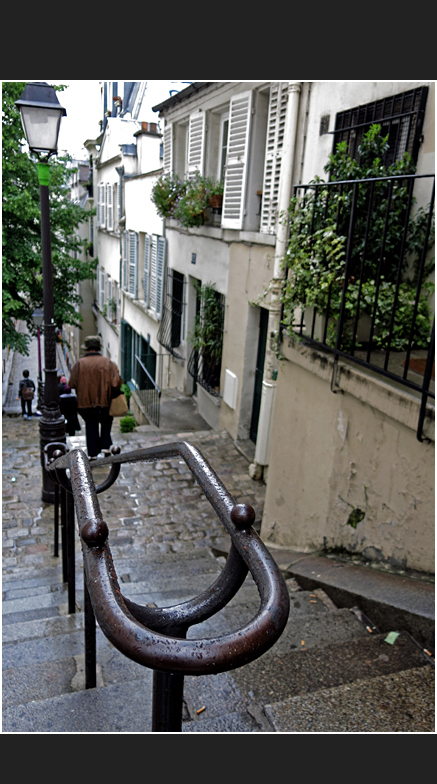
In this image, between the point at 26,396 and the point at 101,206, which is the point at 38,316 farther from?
the point at 101,206

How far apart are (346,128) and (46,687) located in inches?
188

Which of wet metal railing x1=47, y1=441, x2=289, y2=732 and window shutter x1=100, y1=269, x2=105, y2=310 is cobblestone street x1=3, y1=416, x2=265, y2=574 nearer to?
wet metal railing x1=47, y1=441, x2=289, y2=732

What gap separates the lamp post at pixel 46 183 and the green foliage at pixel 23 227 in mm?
8106

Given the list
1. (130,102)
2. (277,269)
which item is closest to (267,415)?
(277,269)

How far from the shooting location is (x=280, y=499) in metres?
5.24

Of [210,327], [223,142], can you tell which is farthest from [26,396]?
[223,142]

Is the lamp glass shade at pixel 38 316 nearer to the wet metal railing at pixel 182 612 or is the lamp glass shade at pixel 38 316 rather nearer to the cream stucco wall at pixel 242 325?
the cream stucco wall at pixel 242 325

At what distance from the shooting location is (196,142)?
34.2 ft

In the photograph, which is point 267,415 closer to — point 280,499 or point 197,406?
point 280,499

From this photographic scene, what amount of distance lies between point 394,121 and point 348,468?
8.74 ft

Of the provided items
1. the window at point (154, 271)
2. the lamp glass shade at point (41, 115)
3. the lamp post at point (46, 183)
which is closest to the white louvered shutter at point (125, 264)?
the window at point (154, 271)

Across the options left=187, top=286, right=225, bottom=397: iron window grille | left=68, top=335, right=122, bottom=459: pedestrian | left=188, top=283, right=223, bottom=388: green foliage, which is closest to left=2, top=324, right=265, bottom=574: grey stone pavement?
left=68, top=335, right=122, bottom=459: pedestrian

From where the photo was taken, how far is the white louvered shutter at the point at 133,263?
1585cm

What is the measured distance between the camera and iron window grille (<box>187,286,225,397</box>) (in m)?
9.71
